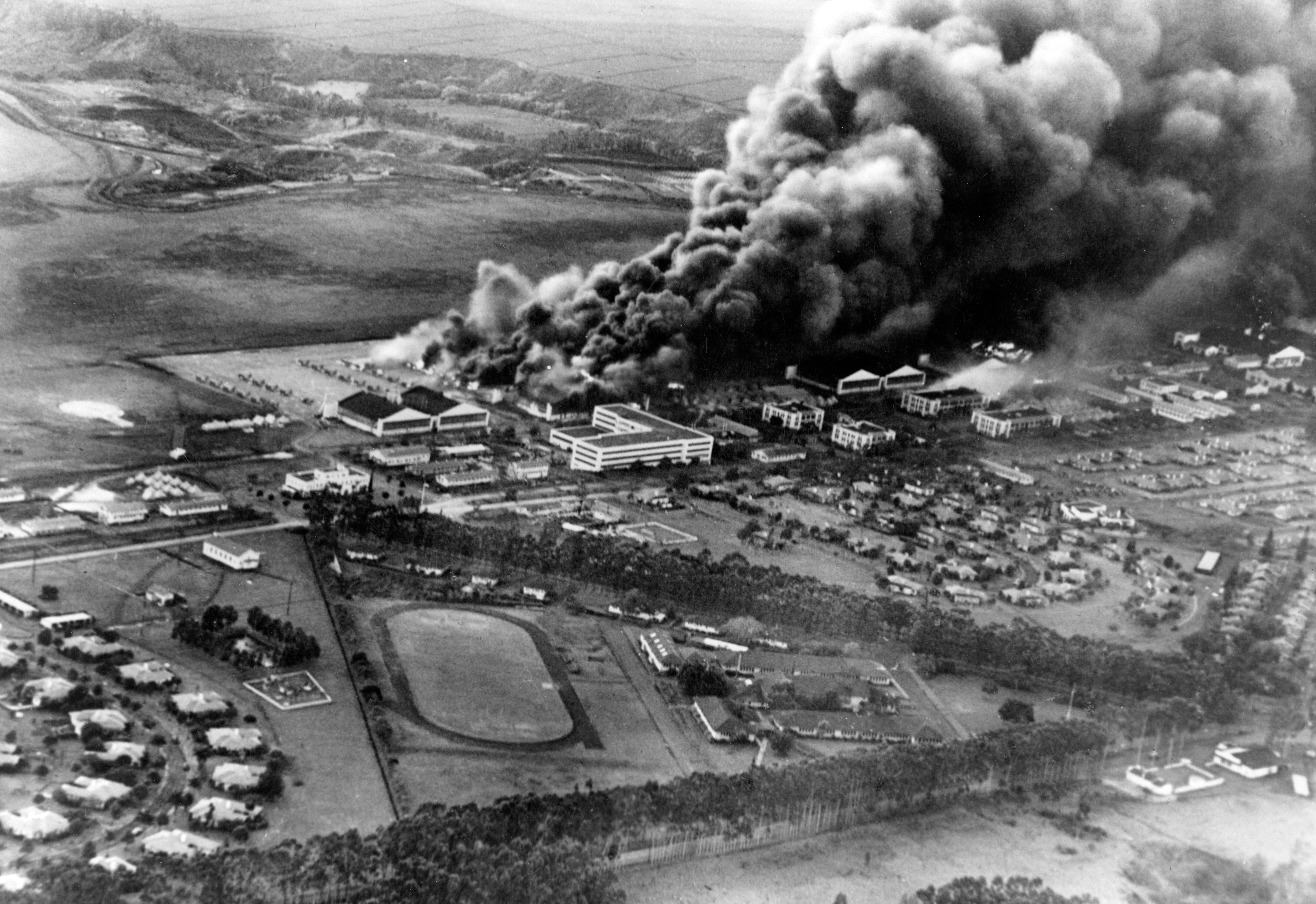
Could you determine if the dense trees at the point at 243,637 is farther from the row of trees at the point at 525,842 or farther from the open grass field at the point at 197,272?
the open grass field at the point at 197,272

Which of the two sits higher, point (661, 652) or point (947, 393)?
point (661, 652)

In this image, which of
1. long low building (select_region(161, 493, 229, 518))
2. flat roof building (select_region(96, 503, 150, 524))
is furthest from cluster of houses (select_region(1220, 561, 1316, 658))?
flat roof building (select_region(96, 503, 150, 524))

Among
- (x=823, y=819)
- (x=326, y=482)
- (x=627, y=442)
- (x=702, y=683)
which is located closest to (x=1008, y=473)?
(x=627, y=442)

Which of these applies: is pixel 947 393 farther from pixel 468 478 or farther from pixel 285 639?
pixel 285 639

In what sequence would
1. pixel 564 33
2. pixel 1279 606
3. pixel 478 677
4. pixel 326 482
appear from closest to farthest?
pixel 478 677, pixel 1279 606, pixel 326 482, pixel 564 33

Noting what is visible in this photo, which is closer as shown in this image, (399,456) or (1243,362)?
(399,456)

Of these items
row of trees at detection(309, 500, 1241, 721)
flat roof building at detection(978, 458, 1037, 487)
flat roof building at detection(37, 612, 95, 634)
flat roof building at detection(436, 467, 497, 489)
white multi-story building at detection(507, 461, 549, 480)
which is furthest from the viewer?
flat roof building at detection(978, 458, 1037, 487)

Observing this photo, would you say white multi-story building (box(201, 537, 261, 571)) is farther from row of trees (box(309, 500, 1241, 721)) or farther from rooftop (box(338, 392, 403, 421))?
rooftop (box(338, 392, 403, 421))
